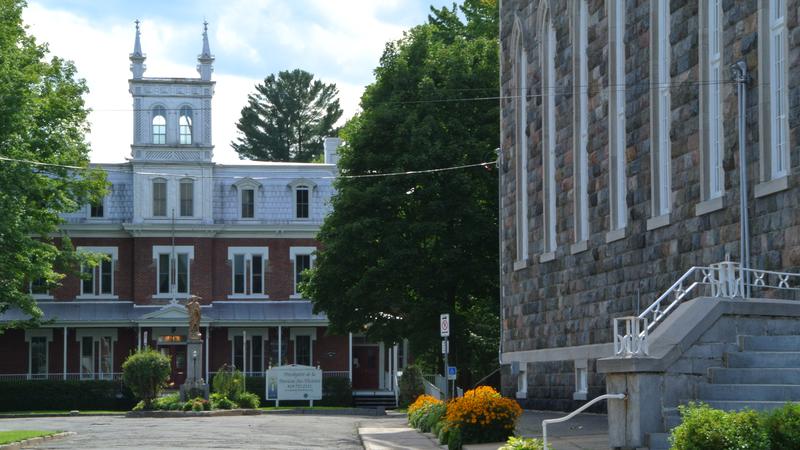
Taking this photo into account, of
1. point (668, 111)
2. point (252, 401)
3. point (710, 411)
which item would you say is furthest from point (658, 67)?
point (252, 401)

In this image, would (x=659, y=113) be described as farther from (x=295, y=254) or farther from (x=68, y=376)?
(x=68, y=376)

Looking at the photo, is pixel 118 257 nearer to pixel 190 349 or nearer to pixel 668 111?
pixel 190 349

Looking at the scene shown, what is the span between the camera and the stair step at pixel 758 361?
55.4 feet

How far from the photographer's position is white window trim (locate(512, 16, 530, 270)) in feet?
117

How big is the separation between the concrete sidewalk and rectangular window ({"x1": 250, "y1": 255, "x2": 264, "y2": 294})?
3200cm

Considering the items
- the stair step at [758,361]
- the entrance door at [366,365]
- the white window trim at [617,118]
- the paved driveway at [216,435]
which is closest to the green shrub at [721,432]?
the stair step at [758,361]

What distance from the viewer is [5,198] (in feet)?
148

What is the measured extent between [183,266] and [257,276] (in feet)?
11.8

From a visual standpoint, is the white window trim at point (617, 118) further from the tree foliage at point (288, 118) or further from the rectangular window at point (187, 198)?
the tree foliage at point (288, 118)

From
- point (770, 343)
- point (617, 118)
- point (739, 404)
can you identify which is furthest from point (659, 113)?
point (739, 404)

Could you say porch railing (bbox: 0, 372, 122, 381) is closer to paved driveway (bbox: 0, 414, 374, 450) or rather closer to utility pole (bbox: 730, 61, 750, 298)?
paved driveway (bbox: 0, 414, 374, 450)

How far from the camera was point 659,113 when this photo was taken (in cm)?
2608

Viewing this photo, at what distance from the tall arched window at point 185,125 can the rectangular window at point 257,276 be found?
6.54 meters

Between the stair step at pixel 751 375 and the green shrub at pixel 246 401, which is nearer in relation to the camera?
the stair step at pixel 751 375
